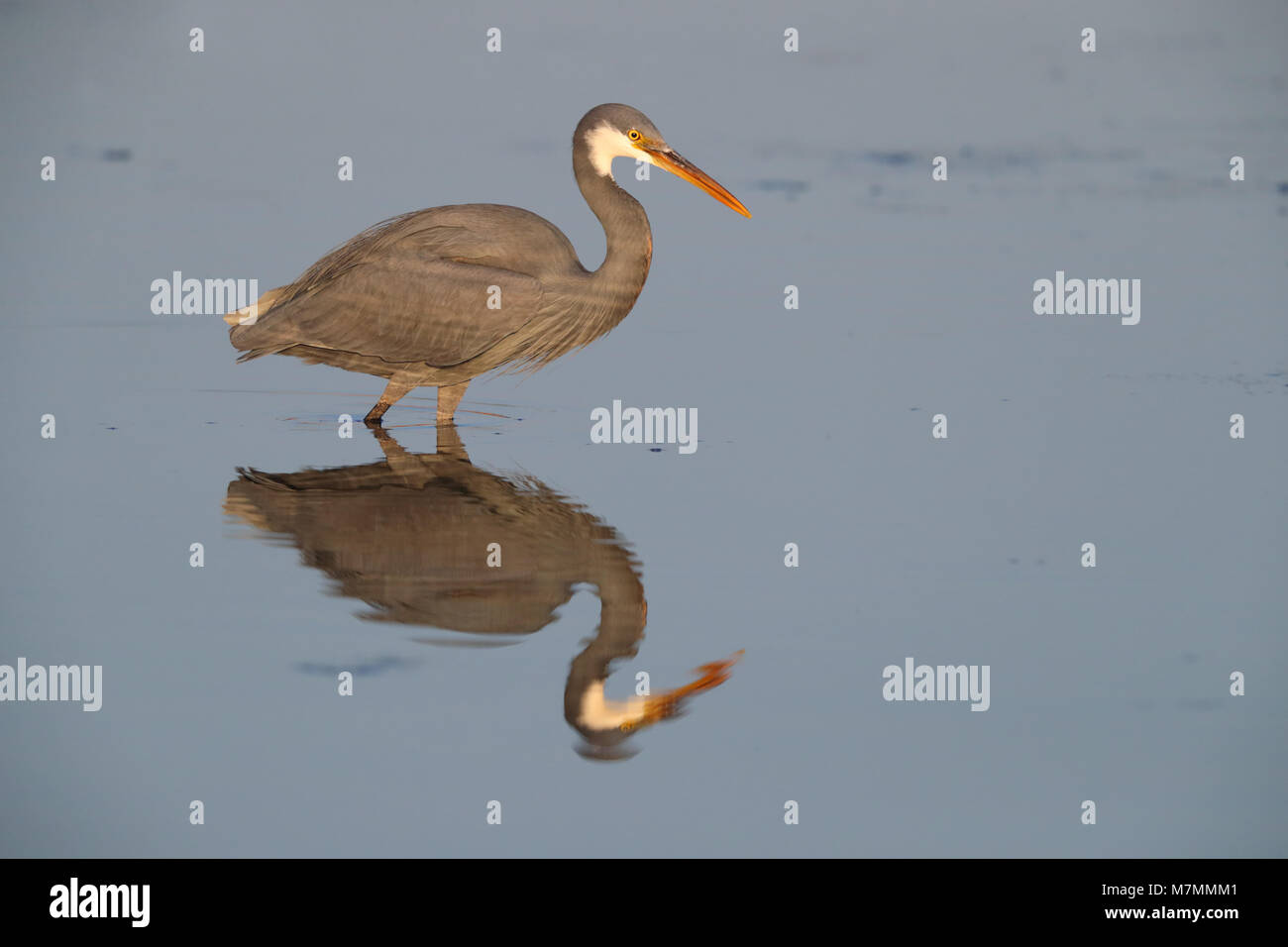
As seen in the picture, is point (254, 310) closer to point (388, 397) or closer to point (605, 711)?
point (388, 397)

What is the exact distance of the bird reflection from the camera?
7328 millimetres

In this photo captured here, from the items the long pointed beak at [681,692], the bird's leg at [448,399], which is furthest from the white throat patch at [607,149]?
the long pointed beak at [681,692]

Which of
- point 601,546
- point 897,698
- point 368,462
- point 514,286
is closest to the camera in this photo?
point 897,698

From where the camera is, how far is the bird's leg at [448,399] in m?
12.1

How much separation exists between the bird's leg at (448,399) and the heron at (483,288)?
4.5 inches

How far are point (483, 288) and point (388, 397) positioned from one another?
114cm

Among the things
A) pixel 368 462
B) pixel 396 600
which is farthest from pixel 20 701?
pixel 368 462

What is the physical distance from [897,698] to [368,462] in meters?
4.62

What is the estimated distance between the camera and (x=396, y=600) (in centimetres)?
821

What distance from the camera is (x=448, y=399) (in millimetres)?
12148

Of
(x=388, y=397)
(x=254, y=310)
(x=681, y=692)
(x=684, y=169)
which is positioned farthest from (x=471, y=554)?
(x=254, y=310)

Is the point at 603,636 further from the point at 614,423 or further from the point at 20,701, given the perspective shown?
the point at 614,423

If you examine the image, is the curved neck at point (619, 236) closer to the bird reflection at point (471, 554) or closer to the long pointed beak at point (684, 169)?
the long pointed beak at point (684, 169)

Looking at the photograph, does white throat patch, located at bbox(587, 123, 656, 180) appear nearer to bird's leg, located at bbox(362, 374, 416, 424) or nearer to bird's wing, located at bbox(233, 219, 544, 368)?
bird's wing, located at bbox(233, 219, 544, 368)
